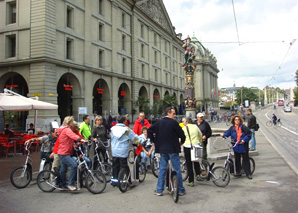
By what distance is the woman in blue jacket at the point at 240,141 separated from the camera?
7.27 m

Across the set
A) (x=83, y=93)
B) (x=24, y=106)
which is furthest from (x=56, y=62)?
(x=24, y=106)

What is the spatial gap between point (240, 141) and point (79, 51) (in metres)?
24.2

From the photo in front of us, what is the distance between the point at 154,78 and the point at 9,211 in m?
42.5

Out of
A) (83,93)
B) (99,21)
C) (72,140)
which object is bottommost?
(72,140)

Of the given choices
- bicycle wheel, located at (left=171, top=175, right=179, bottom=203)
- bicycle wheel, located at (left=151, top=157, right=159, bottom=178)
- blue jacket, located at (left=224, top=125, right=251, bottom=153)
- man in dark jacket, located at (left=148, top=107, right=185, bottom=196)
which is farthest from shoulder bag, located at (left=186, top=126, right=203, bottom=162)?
bicycle wheel, located at (left=151, top=157, right=159, bottom=178)

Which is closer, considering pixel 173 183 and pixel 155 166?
pixel 173 183

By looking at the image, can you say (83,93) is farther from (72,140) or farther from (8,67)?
(72,140)

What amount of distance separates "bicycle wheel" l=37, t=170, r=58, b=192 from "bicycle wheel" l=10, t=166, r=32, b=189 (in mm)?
754

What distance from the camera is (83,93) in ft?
93.1

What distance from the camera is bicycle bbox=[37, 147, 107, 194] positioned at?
20.7 ft

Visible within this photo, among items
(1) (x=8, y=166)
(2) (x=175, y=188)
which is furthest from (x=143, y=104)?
(2) (x=175, y=188)

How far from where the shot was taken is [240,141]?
7227mm

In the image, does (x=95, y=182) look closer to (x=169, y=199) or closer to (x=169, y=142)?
(x=169, y=199)

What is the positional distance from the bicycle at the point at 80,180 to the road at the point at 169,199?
155 mm
